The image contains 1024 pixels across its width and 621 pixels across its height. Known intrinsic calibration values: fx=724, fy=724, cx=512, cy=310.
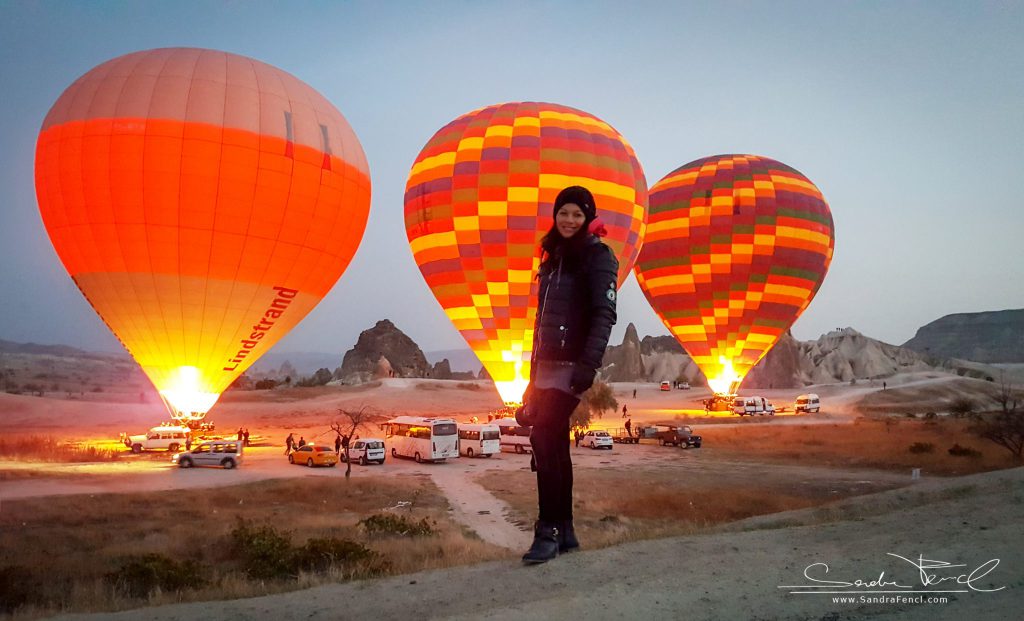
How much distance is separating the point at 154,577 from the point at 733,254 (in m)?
34.1

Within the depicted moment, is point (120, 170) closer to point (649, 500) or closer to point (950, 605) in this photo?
point (649, 500)

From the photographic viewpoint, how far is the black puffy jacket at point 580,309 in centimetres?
536

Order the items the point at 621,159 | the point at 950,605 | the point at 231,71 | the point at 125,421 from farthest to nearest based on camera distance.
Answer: the point at 125,421, the point at 621,159, the point at 231,71, the point at 950,605

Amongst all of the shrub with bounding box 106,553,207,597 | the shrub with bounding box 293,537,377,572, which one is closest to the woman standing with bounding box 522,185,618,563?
the shrub with bounding box 293,537,377,572

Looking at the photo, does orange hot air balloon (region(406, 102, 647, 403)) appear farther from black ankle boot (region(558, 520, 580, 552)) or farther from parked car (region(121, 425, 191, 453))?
black ankle boot (region(558, 520, 580, 552))

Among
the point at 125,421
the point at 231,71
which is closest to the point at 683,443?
the point at 231,71

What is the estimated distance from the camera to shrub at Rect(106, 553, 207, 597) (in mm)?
10055

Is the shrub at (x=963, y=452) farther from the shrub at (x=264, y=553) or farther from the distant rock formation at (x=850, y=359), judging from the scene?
the distant rock formation at (x=850, y=359)

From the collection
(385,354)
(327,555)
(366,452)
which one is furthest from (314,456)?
(385,354)

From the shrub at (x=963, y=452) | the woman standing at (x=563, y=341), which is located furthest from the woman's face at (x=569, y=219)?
the shrub at (x=963, y=452)

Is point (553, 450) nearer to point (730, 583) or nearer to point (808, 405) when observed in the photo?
point (730, 583)

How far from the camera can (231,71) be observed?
77.9ft

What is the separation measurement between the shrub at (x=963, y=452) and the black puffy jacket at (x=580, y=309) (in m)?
25.3

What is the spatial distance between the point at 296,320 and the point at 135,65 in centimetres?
982
